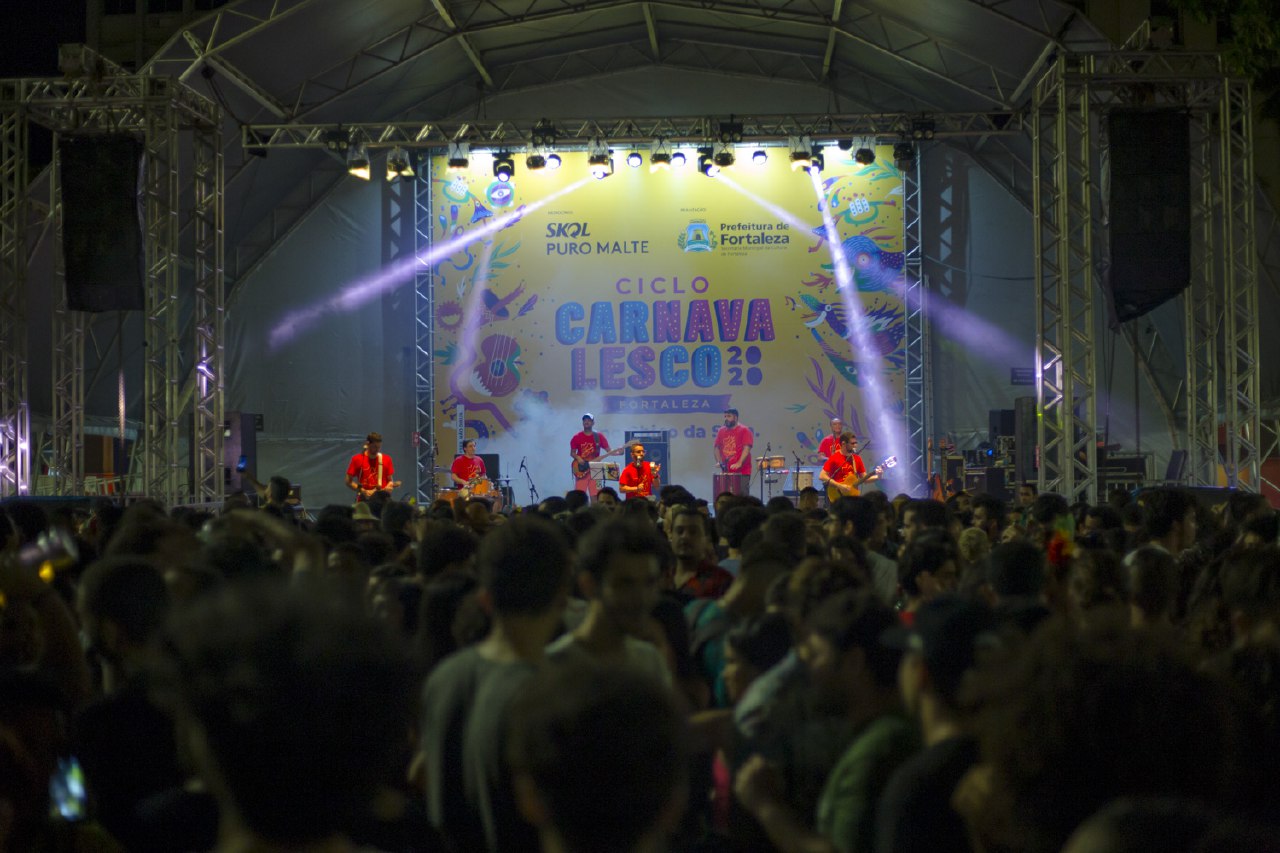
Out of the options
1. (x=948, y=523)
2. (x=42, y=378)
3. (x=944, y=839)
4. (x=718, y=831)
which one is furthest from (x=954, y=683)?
(x=42, y=378)

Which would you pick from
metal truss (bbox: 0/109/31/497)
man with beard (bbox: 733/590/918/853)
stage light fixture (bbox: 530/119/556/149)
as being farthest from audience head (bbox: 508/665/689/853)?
stage light fixture (bbox: 530/119/556/149)

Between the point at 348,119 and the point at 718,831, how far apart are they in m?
19.5

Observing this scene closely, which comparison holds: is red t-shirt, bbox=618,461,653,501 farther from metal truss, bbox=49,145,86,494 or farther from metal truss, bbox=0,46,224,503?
metal truss, bbox=49,145,86,494

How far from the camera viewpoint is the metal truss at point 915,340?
21.2 metres

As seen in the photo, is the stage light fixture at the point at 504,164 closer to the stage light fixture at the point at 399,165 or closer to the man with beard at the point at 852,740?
the stage light fixture at the point at 399,165

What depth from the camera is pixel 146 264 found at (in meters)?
15.4

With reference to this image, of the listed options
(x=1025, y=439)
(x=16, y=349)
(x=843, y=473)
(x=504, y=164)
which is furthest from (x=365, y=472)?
(x=1025, y=439)

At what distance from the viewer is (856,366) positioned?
21.3 m

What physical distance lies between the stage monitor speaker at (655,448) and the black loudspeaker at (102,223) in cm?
810

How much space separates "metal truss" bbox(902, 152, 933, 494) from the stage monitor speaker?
396 cm

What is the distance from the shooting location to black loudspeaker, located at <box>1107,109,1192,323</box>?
14.6 metres

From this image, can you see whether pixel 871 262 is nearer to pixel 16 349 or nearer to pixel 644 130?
pixel 644 130

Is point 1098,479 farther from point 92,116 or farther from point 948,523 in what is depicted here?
point 92,116

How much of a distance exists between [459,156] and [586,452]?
530 centimetres
